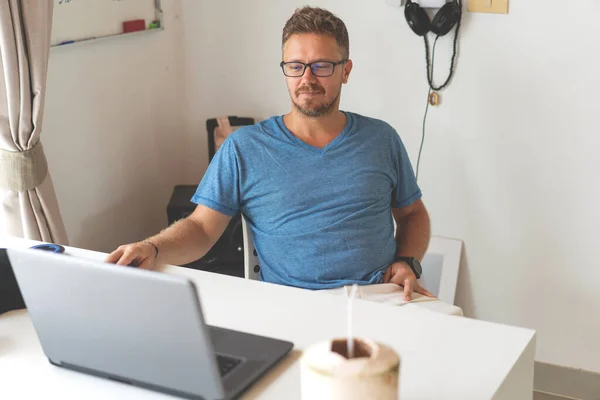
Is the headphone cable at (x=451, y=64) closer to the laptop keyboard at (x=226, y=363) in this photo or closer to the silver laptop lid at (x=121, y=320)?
the laptop keyboard at (x=226, y=363)

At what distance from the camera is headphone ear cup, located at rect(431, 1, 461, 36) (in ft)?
9.22

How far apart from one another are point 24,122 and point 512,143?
1.63 m

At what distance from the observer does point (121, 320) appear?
1.31 meters

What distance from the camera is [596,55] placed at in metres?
2.70

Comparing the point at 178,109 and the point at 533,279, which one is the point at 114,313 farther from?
the point at 178,109

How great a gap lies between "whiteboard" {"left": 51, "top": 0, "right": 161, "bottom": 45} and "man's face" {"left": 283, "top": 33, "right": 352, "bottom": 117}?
92 centimetres

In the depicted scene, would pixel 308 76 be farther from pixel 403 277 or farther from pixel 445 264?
pixel 445 264

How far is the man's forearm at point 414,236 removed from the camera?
2.37m

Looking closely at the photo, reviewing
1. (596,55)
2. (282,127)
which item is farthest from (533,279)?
(282,127)

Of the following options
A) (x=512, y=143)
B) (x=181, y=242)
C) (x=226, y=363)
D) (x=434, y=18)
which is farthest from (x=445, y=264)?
(x=226, y=363)

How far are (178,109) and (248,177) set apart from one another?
54.6 inches

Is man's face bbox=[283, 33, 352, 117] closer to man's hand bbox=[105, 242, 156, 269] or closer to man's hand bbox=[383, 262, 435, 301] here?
man's hand bbox=[383, 262, 435, 301]

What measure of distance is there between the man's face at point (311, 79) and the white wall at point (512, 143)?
0.83 meters

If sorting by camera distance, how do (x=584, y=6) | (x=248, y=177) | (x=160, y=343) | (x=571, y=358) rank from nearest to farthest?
(x=160, y=343), (x=248, y=177), (x=584, y=6), (x=571, y=358)
